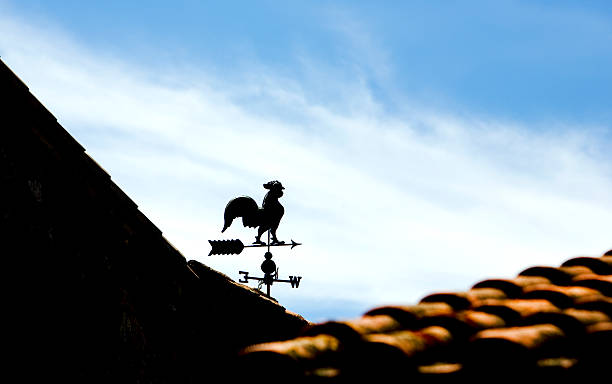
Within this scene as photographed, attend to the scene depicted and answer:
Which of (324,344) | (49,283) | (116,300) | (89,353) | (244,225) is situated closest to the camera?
(324,344)

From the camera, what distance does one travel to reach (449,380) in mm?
2305

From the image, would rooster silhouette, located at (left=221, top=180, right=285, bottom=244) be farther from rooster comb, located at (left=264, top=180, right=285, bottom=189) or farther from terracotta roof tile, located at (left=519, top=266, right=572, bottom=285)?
terracotta roof tile, located at (left=519, top=266, right=572, bottom=285)

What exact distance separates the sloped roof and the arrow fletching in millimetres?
6627

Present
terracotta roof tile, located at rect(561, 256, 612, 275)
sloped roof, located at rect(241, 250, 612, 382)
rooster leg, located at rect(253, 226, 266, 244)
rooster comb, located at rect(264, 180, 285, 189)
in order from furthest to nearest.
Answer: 1. rooster comb, located at rect(264, 180, 285, 189)
2. rooster leg, located at rect(253, 226, 266, 244)
3. terracotta roof tile, located at rect(561, 256, 612, 275)
4. sloped roof, located at rect(241, 250, 612, 382)

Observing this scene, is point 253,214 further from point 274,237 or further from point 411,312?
point 411,312

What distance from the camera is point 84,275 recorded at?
476 cm

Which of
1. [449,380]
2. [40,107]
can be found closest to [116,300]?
[40,107]

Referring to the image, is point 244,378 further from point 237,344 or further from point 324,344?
point 237,344

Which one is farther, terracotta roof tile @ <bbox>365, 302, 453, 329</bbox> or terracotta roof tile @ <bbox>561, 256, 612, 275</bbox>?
terracotta roof tile @ <bbox>561, 256, 612, 275</bbox>

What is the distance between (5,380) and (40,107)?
1583 millimetres

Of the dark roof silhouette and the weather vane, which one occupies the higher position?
the weather vane

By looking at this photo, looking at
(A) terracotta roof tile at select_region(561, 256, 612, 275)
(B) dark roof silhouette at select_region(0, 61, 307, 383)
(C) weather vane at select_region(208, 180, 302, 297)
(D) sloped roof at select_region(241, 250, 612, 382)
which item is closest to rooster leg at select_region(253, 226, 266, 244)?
(C) weather vane at select_region(208, 180, 302, 297)

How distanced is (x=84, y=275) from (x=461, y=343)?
9.98 feet

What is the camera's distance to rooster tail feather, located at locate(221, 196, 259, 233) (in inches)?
396
